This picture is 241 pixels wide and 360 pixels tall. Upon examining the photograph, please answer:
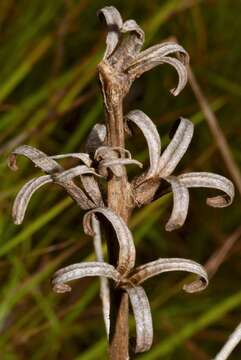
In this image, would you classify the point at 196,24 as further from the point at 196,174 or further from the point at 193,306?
the point at 196,174

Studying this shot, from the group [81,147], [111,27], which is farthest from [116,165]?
[81,147]

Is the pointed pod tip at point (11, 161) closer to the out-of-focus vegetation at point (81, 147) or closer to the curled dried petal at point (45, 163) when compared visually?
the curled dried petal at point (45, 163)

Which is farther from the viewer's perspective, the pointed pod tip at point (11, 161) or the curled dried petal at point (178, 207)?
the pointed pod tip at point (11, 161)

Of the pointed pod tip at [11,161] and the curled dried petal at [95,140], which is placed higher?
the pointed pod tip at [11,161]

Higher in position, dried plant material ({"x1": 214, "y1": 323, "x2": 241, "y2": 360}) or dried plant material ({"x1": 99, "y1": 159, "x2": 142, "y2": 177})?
dried plant material ({"x1": 99, "y1": 159, "x2": 142, "y2": 177})

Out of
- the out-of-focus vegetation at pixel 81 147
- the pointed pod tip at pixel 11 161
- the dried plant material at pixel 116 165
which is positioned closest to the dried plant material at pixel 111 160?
the dried plant material at pixel 116 165

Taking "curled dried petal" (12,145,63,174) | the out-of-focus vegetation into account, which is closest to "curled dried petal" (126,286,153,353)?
"curled dried petal" (12,145,63,174)

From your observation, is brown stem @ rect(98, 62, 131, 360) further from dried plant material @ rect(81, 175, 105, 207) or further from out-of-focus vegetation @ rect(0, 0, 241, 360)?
out-of-focus vegetation @ rect(0, 0, 241, 360)
